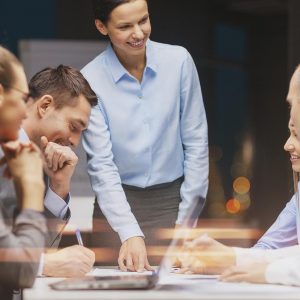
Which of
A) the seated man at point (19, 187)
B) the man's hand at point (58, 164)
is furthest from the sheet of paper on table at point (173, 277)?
the seated man at point (19, 187)

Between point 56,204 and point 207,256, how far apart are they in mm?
559

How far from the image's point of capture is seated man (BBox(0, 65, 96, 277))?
2938 millimetres

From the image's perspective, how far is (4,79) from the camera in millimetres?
2225

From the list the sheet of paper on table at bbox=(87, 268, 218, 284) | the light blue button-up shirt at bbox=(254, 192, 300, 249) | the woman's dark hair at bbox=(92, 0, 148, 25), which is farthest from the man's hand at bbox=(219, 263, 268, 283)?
the woman's dark hair at bbox=(92, 0, 148, 25)

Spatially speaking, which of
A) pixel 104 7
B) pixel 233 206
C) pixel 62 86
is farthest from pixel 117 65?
pixel 233 206

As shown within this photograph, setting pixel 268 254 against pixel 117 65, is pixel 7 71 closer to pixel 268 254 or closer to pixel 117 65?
pixel 268 254

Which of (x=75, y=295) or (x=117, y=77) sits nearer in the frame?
(x=75, y=295)

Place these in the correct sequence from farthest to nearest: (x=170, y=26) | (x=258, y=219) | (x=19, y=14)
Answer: (x=258, y=219) < (x=170, y=26) < (x=19, y=14)

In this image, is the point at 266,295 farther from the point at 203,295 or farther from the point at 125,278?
the point at 125,278

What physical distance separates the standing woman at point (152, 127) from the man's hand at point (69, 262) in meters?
0.83

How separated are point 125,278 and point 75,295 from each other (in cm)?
21

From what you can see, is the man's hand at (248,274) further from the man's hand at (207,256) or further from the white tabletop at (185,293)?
the man's hand at (207,256)

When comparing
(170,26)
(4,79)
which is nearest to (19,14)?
(170,26)

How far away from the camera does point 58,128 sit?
311 cm
